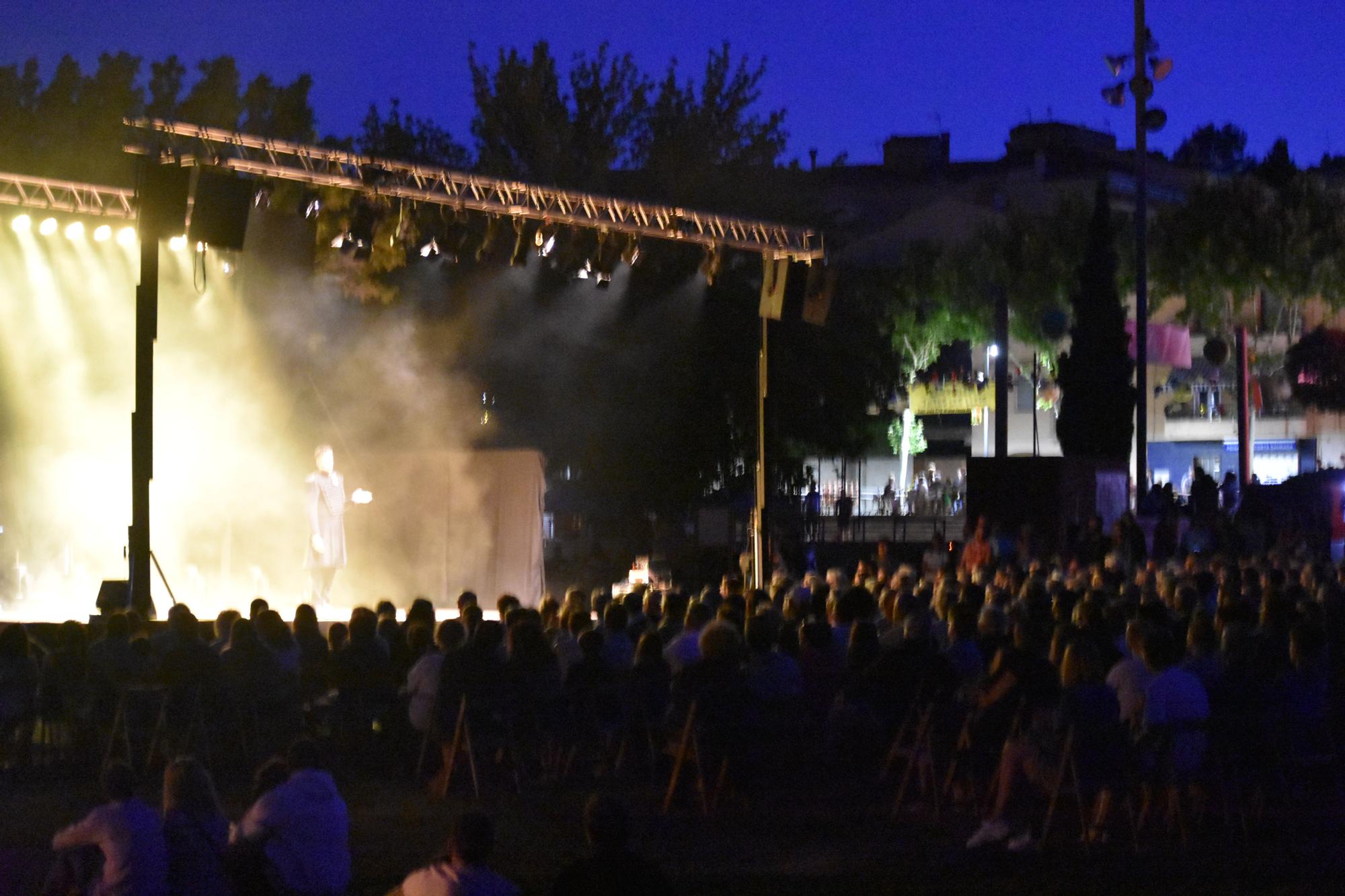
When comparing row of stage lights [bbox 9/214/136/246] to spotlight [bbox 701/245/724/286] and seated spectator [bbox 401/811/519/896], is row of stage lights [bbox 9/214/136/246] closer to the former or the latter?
spotlight [bbox 701/245/724/286]

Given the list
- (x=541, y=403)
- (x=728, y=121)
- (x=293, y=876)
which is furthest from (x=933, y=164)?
(x=293, y=876)

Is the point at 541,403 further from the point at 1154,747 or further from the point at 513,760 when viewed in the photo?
the point at 1154,747

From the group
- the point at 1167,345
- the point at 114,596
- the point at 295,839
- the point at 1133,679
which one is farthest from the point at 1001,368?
the point at 295,839

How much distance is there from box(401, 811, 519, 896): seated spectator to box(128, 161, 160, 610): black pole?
8.09m

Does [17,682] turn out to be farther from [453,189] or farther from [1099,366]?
[1099,366]

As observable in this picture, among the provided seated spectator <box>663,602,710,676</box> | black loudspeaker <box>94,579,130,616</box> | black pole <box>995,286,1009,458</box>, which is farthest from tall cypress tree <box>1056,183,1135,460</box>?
seated spectator <box>663,602,710,676</box>

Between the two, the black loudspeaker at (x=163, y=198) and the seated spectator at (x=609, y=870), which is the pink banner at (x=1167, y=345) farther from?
the seated spectator at (x=609, y=870)

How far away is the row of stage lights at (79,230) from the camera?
15.5 meters

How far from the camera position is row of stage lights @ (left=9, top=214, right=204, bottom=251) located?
15492mm

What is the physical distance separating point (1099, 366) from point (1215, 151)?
132ft

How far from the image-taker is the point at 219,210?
12.1 meters

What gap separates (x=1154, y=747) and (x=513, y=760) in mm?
3422

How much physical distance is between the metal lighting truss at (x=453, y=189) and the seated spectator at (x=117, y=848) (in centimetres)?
809

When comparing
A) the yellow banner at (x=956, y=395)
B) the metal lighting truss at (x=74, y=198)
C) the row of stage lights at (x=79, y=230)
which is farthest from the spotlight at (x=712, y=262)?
the yellow banner at (x=956, y=395)
